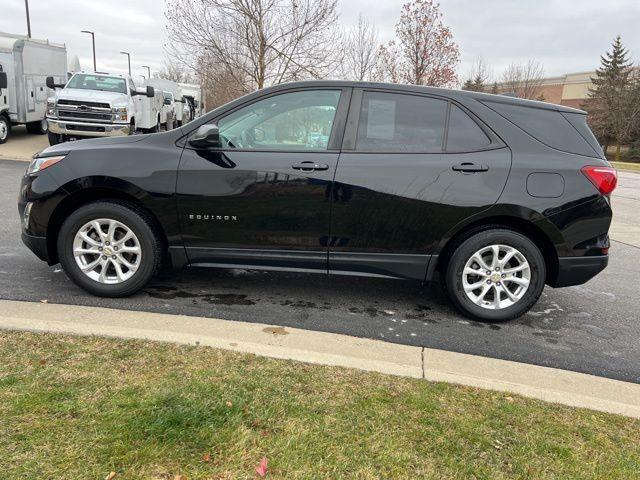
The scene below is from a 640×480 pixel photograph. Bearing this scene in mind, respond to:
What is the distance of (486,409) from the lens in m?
2.69

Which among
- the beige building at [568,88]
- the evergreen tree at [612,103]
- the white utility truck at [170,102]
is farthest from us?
the beige building at [568,88]

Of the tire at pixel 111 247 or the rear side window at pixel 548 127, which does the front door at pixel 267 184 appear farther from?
the rear side window at pixel 548 127

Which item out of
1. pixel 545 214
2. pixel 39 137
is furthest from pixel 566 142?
pixel 39 137

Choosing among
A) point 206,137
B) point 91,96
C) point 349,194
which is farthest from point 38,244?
point 91,96

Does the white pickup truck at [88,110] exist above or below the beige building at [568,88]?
below

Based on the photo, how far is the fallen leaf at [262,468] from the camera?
2.09 metres

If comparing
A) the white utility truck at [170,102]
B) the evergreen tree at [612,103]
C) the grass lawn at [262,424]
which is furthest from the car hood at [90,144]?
the evergreen tree at [612,103]

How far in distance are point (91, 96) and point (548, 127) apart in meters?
12.8

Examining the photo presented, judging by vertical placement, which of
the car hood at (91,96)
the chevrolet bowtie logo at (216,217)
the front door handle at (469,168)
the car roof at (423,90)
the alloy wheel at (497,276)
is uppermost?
the car hood at (91,96)

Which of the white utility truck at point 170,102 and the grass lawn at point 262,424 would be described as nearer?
the grass lawn at point 262,424

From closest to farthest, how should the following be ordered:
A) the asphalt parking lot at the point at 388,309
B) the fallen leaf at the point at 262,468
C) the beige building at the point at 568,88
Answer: the fallen leaf at the point at 262,468, the asphalt parking lot at the point at 388,309, the beige building at the point at 568,88

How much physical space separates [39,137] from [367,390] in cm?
1929

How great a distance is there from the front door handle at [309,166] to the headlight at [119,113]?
452 inches

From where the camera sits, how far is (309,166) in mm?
3844
